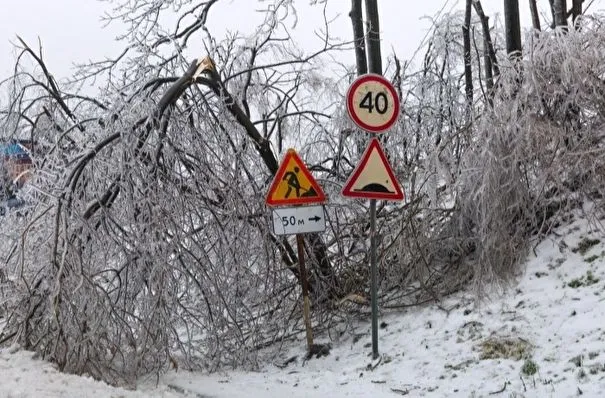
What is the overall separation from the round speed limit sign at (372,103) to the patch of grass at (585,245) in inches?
90.5

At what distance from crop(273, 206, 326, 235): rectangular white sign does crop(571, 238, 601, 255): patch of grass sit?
264cm

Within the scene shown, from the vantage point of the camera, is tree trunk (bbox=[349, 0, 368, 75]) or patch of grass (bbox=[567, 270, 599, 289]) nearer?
patch of grass (bbox=[567, 270, 599, 289])

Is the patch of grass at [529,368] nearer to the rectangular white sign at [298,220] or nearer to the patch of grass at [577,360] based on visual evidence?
the patch of grass at [577,360]

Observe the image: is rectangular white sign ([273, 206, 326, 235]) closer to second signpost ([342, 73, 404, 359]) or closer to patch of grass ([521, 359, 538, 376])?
second signpost ([342, 73, 404, 359])

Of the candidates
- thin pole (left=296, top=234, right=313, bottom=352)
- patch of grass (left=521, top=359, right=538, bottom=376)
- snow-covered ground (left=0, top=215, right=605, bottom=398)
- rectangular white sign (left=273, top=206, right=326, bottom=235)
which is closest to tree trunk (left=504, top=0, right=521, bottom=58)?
snow-covered ground (left=0, top=215, right=605, bottom=398)

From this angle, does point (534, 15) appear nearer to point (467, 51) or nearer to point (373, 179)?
point (467, 51)

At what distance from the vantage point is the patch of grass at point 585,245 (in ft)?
24.3

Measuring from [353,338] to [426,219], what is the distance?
172 centimetres

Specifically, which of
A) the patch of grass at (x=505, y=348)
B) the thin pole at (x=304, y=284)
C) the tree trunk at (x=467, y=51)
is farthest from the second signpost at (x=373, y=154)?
the tree trunk at (x=467, y=51)

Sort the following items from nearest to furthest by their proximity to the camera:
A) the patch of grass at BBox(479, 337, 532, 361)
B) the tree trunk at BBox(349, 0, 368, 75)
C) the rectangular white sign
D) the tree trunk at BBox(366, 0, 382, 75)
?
the patch of grass at BBox(479, 337, 532, 361), the rectangular white sign, the tree trunk at BBox(366, 0, 382, 75), the tree trunk at BBox(349, 0, 368, 75)

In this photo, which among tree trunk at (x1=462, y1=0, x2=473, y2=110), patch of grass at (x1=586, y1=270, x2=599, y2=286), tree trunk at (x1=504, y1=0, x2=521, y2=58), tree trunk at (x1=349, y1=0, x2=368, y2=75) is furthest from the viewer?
tree trunk at (x1=349, y1=0, x2=368, y2=75)

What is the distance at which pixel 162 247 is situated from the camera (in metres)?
7.27

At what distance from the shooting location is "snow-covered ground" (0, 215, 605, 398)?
587 centimetres

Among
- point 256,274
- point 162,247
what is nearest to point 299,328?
point 256,274
